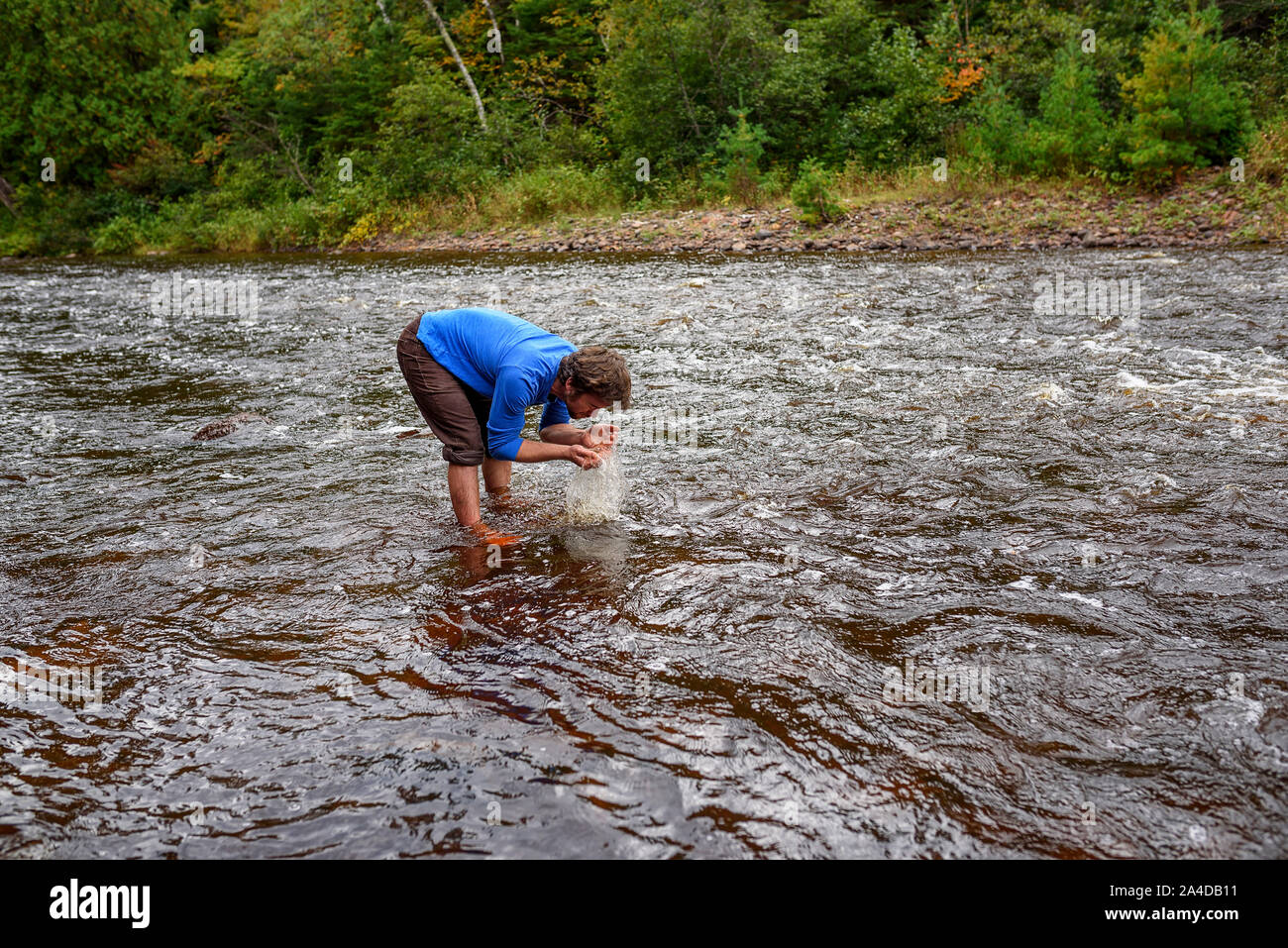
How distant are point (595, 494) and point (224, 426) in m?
4.17

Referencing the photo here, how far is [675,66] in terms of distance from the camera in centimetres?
2462

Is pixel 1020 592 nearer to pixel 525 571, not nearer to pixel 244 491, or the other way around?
pixel 525 571

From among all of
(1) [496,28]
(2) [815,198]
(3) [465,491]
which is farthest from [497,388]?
(1) [496,28]

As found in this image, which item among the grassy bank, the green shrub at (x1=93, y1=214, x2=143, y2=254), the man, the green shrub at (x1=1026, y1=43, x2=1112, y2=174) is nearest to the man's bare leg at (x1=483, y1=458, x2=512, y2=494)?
the man

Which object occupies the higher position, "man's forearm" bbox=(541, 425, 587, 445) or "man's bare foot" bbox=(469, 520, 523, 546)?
"man's forearm" bbox=(541, 425, 587, 445)

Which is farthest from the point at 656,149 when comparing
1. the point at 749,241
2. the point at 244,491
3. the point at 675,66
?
the point at 244,491

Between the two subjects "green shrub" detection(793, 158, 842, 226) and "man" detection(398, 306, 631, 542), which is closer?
"man" detection(398, 306, 631, 542)

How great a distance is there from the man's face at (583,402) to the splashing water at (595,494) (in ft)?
2.19

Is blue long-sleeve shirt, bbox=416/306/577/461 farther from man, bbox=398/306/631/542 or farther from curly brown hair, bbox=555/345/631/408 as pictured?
curly brown hair, bbox=555/345/631/408

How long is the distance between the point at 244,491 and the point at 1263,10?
1076 inches

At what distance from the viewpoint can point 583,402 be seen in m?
4.62

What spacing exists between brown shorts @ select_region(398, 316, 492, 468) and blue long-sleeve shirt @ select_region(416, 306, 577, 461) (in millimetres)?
51

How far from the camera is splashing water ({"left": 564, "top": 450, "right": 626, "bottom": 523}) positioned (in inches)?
210

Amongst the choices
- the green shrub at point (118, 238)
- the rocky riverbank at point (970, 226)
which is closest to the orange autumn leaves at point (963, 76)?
the rocky riverbank at point (970, 226)
